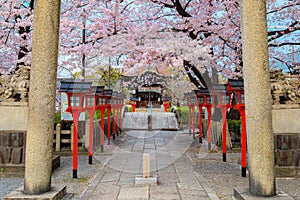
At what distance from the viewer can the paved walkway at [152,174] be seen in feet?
12.6

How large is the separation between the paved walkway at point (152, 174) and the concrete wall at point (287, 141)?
1.51 m

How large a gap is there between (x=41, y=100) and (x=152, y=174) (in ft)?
8.85

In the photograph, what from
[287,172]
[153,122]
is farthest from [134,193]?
[153,122]

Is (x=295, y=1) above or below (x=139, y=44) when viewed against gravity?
above

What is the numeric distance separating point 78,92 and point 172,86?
19395 mm

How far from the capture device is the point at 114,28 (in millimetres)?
8234

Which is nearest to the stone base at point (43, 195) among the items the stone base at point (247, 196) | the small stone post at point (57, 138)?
the stone base at point (247, 196)

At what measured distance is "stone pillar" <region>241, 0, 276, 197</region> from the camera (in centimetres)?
281

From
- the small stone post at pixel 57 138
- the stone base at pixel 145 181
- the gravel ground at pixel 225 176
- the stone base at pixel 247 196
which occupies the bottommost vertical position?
the gravel ground at pixel 225 176

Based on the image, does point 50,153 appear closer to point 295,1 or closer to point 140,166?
point 140,166

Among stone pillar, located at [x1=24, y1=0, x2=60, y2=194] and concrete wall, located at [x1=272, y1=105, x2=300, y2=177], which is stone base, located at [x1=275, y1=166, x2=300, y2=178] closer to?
concrete wall, located at [x1=272, y1=105, x2=300, y2=177]

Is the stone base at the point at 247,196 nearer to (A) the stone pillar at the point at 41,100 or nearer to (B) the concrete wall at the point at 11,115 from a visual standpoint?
(A) the stone pillar at the point at 41,100

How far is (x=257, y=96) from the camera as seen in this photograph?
2.85 meters

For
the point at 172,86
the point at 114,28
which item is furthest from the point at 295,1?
the point at 172,86
